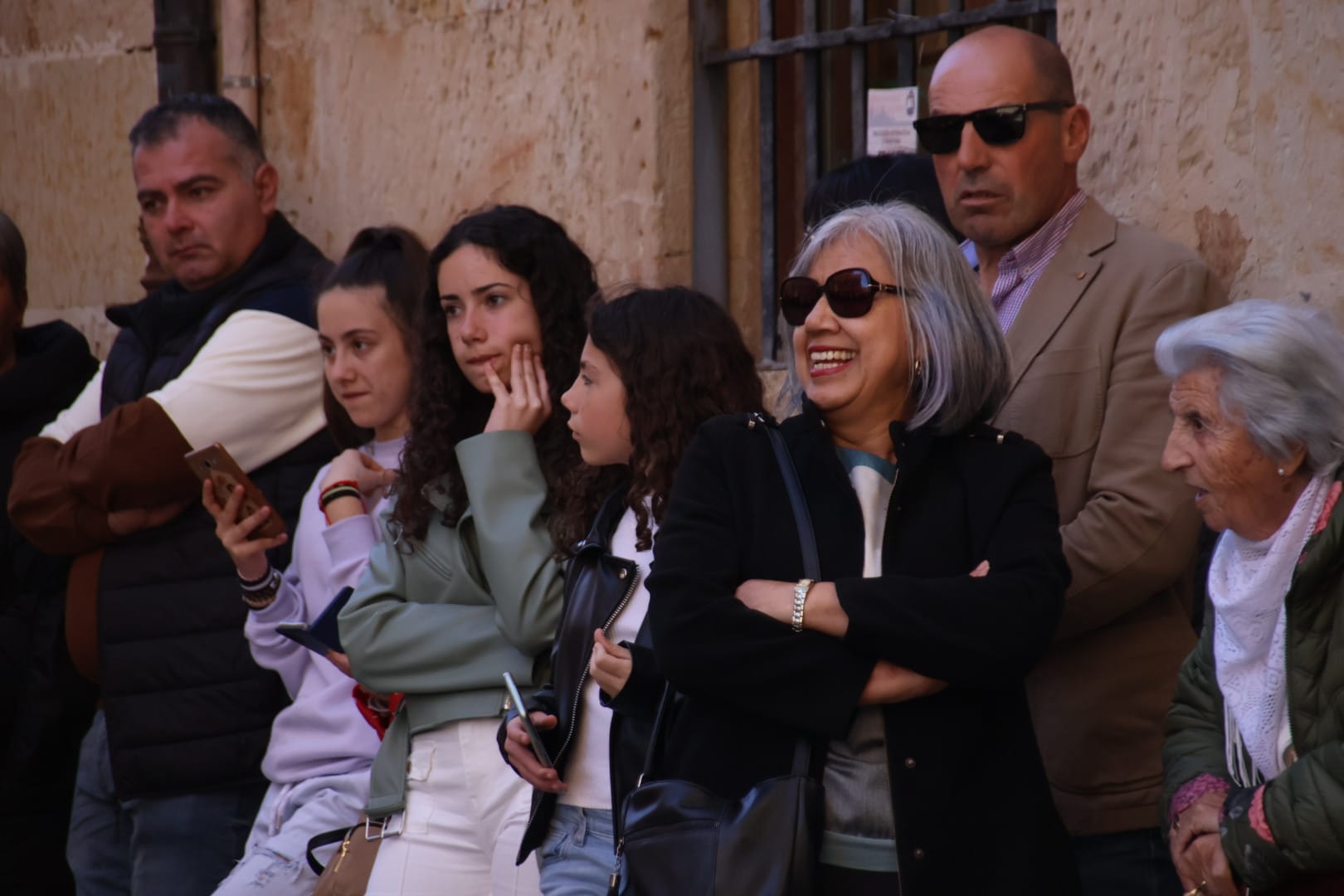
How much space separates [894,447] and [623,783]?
0.77m

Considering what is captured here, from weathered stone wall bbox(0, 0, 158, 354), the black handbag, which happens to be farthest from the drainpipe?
the black handbag

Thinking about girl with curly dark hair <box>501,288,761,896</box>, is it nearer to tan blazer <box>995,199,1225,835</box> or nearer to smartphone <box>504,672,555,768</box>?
smartphone <box>504,672,555,768</box>

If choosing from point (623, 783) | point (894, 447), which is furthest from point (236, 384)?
point (894, 447)

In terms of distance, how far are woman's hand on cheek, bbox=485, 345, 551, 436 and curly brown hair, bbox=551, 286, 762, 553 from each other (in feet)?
0.73

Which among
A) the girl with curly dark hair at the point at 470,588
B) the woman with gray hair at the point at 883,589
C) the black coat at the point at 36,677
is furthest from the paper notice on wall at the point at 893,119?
the black coat at the point at 36,677

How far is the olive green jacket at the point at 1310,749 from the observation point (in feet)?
8.61

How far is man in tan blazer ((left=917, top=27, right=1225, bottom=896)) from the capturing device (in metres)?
3.22

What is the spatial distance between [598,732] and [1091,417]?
108 centimetres

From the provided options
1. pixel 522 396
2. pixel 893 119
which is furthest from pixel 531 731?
pixel 893 119

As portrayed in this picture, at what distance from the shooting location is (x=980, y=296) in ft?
10.2

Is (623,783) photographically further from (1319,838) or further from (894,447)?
(1319,838)

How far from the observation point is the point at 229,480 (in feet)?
14.2

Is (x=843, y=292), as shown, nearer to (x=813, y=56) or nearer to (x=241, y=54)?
(x=813, y=56)

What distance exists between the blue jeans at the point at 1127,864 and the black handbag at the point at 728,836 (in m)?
0.81
